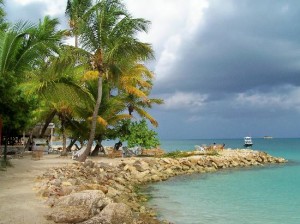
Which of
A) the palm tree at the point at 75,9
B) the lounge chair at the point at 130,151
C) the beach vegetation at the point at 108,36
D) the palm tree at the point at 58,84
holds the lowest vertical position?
the lounge chair at the point at 130,151

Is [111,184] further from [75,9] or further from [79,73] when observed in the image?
[75,9]

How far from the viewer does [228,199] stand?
54.2 ft

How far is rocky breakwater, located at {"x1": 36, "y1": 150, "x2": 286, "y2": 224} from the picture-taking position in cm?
809

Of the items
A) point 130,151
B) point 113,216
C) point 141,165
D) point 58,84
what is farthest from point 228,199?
point 130,151

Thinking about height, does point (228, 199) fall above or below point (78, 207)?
below

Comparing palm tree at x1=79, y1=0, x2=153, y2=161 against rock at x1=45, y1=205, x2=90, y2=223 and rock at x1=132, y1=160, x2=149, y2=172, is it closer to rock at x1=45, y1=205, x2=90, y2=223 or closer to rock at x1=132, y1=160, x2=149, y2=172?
rock at x1=132, y1=160, x2=149, y2=172

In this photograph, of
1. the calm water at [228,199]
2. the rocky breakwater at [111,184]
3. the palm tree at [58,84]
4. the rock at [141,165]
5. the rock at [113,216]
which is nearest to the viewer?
the rock at [113,216]

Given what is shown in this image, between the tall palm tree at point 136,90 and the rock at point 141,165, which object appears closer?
the rock at point 141,165

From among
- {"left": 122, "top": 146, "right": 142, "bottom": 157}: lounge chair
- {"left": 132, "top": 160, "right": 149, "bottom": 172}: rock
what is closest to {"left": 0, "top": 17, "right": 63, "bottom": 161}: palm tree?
{"left": 132, "top": 160, "right": 149, "bottom": 172}: rock

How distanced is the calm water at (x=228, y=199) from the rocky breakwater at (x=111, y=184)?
3.55ft

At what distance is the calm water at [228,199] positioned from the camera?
41.9 ft

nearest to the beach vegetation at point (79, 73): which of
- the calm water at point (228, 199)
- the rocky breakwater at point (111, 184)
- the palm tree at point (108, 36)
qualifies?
the palm tree at point (108, 36)

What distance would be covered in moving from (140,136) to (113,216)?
19.0m

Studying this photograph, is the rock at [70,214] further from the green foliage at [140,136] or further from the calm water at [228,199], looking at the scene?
the green foliage at [140,136]
